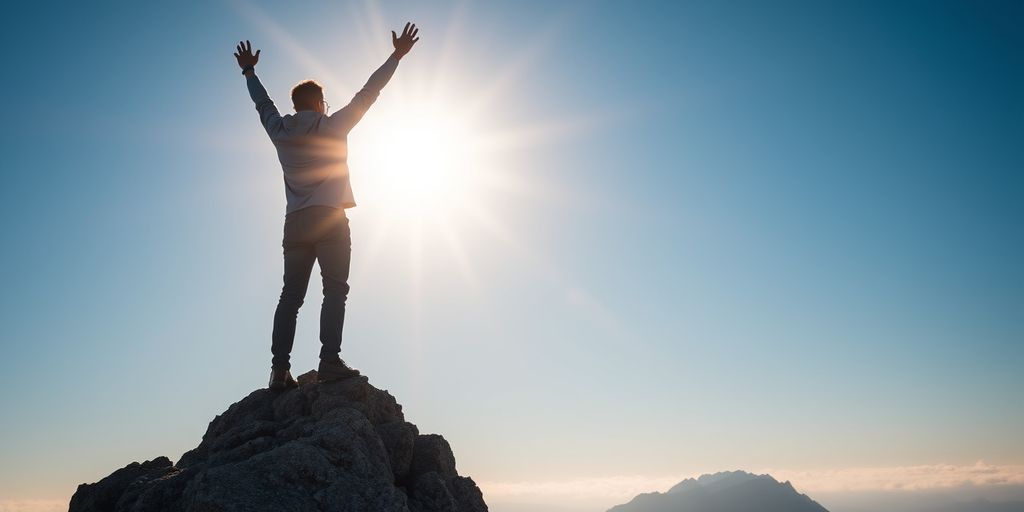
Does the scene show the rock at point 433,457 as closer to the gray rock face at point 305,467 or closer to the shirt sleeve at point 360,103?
the gray rock face at point 305,467

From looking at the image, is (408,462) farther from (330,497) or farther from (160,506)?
(160,506)

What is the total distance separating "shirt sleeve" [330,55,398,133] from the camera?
8828 mm

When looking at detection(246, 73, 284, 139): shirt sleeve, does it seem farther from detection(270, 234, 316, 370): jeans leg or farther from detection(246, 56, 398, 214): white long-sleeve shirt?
detection(270, 234, 316, 370): jeans leg

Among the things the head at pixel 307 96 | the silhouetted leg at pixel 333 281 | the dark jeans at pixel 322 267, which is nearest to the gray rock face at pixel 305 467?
the silhouetted leg at pixel 333 281

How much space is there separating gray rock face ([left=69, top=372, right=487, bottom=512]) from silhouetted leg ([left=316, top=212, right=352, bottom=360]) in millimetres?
967

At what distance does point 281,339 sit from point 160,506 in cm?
371

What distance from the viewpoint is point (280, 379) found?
33.1 ft

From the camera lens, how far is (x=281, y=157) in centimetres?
949

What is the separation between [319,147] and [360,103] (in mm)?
1127

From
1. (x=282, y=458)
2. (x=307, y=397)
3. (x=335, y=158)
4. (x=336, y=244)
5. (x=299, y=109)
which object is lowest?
(x=282, y=458)

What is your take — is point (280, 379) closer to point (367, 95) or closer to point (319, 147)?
point (319, 147)

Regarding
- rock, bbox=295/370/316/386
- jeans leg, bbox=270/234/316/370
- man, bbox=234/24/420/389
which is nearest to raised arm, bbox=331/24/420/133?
man, bbox=234/24/420/389

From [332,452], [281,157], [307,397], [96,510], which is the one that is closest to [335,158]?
[281,157]

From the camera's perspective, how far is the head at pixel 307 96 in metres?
9.43
